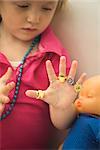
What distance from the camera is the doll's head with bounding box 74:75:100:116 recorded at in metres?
0.67

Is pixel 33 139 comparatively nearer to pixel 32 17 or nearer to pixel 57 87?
pixel 57 87

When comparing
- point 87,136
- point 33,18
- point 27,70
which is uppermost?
point 33,18

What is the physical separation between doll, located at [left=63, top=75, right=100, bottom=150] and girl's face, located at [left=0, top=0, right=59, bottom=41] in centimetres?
19

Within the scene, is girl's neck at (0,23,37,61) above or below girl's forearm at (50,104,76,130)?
above

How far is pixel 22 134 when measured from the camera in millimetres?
785

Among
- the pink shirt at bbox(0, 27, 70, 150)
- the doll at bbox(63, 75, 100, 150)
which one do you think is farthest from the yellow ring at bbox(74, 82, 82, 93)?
the pink shirt at bbox(0, 27, 70, 150)

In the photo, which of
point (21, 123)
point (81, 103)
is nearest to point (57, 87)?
point (81, 103)

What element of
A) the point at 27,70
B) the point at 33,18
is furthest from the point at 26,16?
the point at 27,70

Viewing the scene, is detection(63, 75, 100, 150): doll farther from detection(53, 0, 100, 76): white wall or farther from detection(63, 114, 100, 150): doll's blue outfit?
detection(53, 0, 100, 76): white wall

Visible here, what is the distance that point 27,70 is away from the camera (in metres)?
0.80

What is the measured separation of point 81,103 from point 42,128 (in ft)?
0.52

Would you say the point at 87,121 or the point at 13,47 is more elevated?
the point at 13,47

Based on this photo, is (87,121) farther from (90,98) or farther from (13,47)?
(13,47)

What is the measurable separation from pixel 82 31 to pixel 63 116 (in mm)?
269
